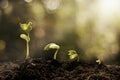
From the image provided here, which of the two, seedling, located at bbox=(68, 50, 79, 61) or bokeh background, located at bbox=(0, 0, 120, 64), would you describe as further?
bokeh background, located at bbox=(0, 0, 120, 64)

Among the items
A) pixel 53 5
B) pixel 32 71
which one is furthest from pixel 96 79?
pixel 53 5

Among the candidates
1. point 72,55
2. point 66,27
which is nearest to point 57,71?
point 72,55

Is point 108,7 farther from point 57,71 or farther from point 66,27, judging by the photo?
point 57,71

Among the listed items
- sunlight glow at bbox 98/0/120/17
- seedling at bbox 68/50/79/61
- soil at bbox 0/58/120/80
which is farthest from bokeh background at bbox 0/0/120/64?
soil at bbox 0/58/120/80

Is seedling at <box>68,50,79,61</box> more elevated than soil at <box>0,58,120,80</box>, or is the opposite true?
seedling at <box>68,50,79,61</box>

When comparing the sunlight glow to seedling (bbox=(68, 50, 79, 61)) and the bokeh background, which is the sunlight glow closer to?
the bokeh background

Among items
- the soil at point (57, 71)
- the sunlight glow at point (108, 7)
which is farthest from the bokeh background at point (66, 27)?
the soil at point (57, 71)

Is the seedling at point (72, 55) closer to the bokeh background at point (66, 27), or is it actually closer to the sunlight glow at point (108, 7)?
the bokeh background at point (66, 27)
